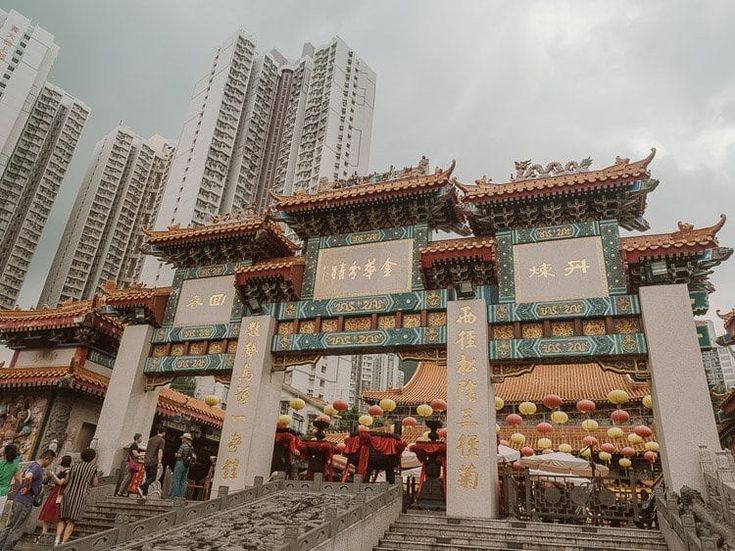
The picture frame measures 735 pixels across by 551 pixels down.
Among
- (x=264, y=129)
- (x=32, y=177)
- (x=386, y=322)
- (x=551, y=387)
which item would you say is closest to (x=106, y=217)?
(x=32, y=177)

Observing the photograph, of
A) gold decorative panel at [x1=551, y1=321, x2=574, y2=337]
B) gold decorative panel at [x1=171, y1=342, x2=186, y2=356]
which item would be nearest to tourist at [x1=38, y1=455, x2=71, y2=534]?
gold decorative panel at [x1=171, y1=342, x2=186, y2=356]

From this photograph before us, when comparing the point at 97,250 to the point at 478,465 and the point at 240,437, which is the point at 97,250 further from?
the point at 478,465

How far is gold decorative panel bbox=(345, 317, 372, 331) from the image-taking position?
14.5 meters

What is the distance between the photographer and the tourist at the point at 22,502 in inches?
291

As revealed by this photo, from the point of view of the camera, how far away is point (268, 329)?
1505 centimetres

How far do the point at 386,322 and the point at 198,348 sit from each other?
6128 mm

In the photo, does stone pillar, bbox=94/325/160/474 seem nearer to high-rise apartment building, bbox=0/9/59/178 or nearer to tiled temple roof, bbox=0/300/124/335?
tiled temple roof, bbox=0/300/124/335

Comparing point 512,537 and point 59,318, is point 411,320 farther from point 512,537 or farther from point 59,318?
point 59,318

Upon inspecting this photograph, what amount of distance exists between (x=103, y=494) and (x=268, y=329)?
5804mm

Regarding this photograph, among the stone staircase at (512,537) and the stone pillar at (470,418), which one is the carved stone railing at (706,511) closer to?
the stone staircase at (512,537)

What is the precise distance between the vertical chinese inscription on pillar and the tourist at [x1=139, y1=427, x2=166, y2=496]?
1643 millimetres

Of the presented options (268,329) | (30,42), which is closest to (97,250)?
(30,42)

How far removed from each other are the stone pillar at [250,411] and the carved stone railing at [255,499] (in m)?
2.42

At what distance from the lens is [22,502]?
7.50m
